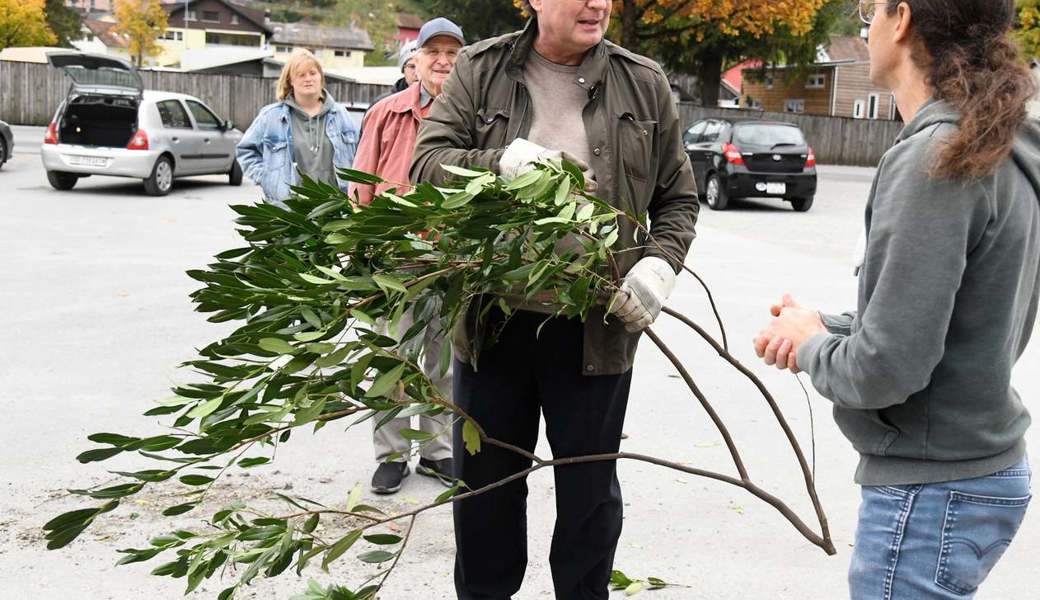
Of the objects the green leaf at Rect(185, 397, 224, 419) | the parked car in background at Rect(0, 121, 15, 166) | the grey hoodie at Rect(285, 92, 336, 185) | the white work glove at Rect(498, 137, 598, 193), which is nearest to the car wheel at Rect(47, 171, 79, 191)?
the parked car in background at Rect(0, 121, 15, 166)

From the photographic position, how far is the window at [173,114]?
1908 cm

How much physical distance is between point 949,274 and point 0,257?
1116cm

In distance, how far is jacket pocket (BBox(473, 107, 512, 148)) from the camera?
3221 mm

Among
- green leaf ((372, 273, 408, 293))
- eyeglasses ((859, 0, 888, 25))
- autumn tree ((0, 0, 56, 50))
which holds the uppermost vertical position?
autumn tree ((0, 0, 56, 50))

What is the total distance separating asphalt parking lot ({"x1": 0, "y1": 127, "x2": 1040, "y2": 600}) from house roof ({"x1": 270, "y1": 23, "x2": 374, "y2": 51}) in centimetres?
9474

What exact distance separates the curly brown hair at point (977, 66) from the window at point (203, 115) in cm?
1902

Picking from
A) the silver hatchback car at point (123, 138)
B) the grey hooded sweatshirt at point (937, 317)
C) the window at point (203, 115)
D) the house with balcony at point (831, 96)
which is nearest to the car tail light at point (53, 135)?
the silver hatchback car at point (123, 138)

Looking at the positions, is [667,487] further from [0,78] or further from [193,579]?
[0,78]

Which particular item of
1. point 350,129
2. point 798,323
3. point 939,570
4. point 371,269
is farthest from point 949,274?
point 350,129

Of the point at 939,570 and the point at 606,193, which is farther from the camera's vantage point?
the point at 606,193

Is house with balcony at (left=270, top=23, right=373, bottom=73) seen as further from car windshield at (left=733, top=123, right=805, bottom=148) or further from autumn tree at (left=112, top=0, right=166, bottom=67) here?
car windshield at (left=733, top=123, right=805, bottom=148)

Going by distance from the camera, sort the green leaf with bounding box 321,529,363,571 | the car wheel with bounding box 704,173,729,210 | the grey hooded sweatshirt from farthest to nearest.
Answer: the car wheel with bounding box 704,173,729,210 → the green leaf with bounding box 321,529,363,571 → the grey hooded sweatshirt

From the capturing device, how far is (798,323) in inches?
93.4

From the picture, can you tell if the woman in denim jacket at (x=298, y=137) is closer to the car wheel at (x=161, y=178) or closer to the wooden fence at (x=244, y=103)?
the car wheel at (x=161, y=178)
